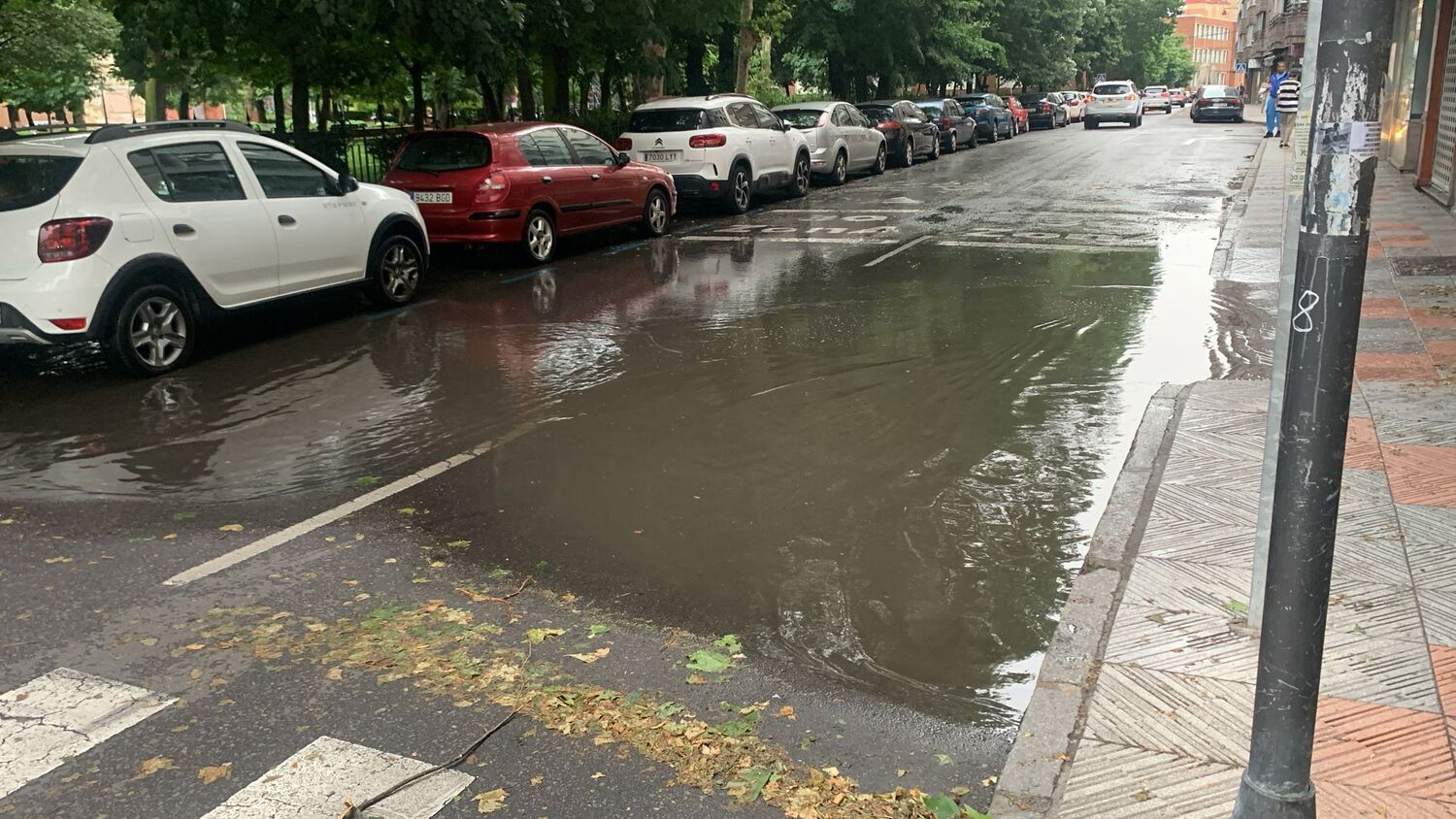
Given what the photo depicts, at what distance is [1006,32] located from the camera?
50.2 meters

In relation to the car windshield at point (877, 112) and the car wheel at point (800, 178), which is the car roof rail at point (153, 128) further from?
the car windshield at point (877, 112)

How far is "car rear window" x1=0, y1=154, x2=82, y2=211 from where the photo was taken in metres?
7.81

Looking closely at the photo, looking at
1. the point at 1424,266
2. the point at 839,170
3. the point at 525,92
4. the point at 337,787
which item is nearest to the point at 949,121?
the point at 839,170

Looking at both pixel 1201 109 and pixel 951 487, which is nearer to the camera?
pixel 951 487

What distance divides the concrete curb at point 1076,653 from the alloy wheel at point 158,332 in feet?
21.5

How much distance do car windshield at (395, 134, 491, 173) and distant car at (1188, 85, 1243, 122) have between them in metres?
42.5

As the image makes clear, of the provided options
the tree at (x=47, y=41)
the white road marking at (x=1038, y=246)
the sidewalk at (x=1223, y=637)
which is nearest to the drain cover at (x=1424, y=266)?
the white road marking at (x=1038, y=246)

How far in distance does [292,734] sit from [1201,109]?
Answer: 167ft

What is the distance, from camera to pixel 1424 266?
11.6 metres

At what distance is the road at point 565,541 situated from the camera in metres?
3.59

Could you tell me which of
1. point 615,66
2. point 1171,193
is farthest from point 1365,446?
point 615,66

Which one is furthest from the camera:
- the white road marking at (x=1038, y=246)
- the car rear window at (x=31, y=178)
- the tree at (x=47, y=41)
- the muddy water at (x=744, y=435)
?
the tree at (x=47, y=41)

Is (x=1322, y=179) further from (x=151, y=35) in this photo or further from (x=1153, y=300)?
(x=151, y=35)

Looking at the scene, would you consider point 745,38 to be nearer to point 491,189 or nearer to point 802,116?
point 802,116
